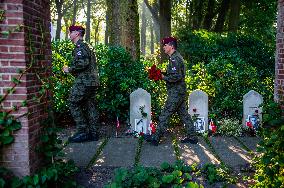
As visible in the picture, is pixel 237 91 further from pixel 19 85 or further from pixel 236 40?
pixel 19 85

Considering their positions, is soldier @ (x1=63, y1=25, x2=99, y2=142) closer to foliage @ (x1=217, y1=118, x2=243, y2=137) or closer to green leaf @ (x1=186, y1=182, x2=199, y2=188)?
foliage @ (x1=217, y1=118, x2=243, y2=137)

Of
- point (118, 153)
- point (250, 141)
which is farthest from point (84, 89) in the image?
point (250, 141)

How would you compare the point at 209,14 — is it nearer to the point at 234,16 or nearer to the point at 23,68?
the point at 234,16

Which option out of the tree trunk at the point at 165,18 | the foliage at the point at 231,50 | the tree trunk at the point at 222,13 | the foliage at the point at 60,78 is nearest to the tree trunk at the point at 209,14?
the tree trunk at the point at 222,13

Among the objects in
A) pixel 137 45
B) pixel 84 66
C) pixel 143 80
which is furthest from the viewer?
pixel 137 45

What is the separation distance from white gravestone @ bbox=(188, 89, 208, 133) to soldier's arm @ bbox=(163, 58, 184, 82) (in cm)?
136

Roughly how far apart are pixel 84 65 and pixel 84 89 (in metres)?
0.48

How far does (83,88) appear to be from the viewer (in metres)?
7.01

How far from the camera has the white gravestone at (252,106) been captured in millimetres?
8227

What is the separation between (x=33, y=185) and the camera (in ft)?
14.0

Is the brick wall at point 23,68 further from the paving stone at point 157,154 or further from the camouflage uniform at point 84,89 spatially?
the camouflage uniform at point 84,89

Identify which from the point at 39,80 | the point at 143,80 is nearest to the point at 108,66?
the point at 143,80

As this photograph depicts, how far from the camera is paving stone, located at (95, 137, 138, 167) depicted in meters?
5.88

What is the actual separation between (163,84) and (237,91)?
1.91 meters
